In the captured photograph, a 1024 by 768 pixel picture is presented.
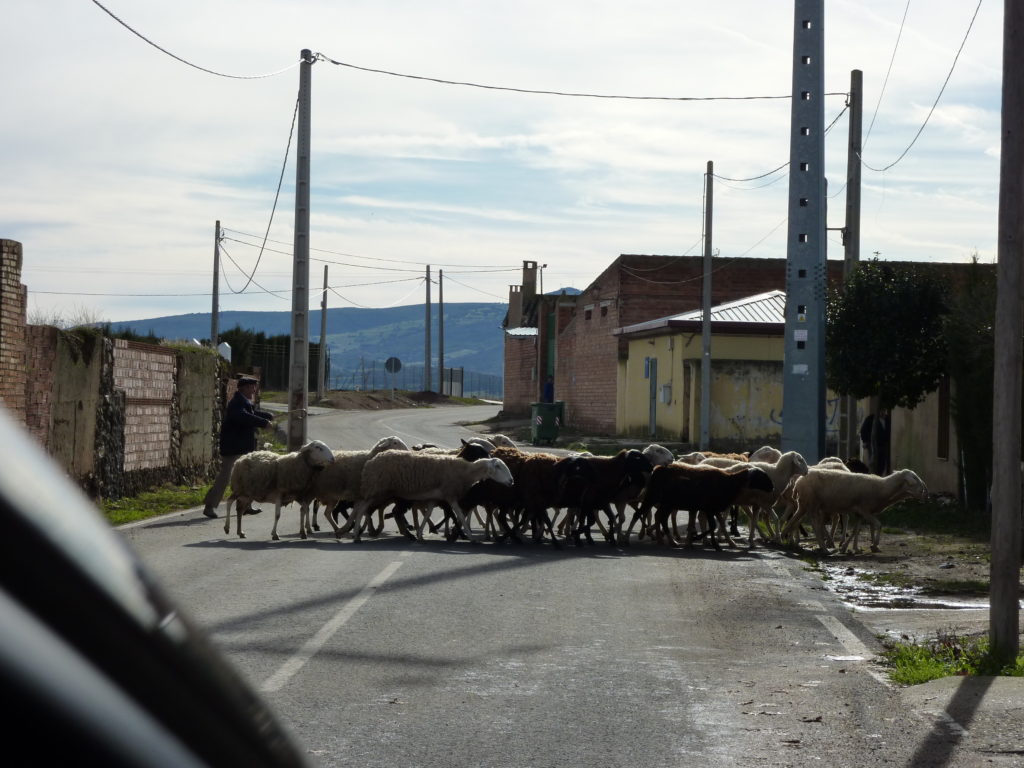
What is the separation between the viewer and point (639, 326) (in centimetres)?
4381

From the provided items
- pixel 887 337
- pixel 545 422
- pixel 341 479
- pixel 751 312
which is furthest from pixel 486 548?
pixel 751 312

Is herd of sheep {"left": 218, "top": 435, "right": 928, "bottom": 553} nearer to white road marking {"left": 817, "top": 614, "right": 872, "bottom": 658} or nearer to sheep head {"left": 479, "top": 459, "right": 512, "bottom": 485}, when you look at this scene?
sheep head {"left": 479, "top": 459, "right": 512, "bottom": 485}

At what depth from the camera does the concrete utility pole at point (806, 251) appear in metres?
20.7

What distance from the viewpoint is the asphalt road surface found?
591 cm

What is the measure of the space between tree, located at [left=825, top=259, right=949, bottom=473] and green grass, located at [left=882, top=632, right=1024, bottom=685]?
14139 millimetres

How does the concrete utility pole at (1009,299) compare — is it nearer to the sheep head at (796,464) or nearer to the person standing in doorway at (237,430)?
the sheep head at (796,464)

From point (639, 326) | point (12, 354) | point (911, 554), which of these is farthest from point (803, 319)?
point (639, 326)

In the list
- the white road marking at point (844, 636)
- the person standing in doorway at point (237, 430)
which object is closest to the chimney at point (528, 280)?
the person standing in doorway at point (237, 430)

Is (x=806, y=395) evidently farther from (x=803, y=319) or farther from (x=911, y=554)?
(x=911, y=554)

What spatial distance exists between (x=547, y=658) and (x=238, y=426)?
10876 millimetres

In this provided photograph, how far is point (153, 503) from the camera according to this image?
63.8 feet

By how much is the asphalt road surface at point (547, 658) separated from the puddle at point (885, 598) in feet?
0.93

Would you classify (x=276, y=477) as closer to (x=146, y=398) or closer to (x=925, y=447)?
(x=146, y=398)

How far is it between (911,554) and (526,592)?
632 cm
